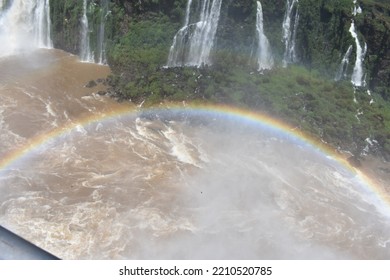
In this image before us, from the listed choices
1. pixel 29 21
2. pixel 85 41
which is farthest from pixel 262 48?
pixel 29 21

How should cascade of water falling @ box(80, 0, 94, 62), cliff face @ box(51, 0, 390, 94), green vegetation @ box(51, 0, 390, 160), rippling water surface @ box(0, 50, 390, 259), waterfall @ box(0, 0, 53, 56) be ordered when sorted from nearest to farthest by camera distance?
rippling water surface @ box(0, 50, 390, 259) < green vegetation @ box(51, 0, 390, 160) < cliff face @ box(51, 0, 390, 94) < cascade of water falling @ box(80, 0, 94, 62) < waterfall @ box(0, 0, 53, 56)

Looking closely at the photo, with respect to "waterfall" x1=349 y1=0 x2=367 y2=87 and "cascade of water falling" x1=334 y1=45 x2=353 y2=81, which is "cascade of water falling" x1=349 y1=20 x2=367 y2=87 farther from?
"cascade of water falling" x1=334 y1=45 x2=353 y2=81

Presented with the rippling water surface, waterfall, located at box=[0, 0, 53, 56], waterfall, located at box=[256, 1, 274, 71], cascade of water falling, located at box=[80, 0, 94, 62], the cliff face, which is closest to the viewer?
the rippling water surface

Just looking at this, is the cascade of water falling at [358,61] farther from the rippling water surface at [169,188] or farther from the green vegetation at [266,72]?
the rippling water surface at [169,188]

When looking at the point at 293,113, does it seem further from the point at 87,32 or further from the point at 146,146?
the point at 87,32

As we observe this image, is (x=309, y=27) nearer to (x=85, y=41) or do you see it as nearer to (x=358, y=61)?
(x=358, y=61)

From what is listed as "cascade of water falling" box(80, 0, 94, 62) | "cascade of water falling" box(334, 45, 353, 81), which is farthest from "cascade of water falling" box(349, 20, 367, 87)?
"cascade of water falling" box(80, 0, 94, 62)

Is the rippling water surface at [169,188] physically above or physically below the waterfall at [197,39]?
below

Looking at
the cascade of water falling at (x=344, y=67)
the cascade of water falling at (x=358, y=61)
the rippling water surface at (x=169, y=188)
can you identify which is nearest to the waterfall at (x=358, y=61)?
the cascade of water falling at (x=358, y=61)
